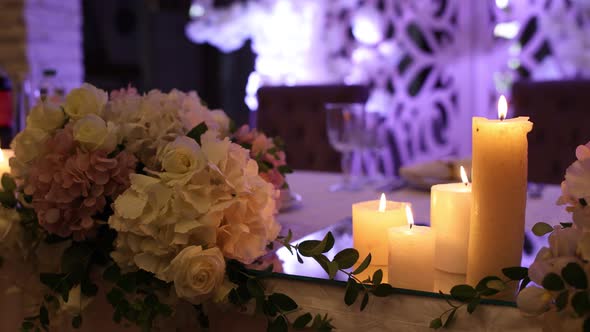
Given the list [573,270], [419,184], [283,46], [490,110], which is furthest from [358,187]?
[283,46]

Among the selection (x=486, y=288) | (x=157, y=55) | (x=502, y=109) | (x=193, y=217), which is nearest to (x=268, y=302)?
(x=193, y=217)

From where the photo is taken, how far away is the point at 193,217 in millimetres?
685

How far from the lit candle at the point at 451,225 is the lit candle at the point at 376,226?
1.7 inches

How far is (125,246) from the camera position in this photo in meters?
0.72

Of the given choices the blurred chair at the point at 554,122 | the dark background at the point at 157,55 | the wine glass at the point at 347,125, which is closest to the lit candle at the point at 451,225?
the wine glass at the point at 347,125

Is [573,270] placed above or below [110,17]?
below

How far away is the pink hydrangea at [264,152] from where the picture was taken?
1.01 metres

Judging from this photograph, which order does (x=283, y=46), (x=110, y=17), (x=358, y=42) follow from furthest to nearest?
(x=110, y=17) < (x=283, y=46) < (x=358, y=42)

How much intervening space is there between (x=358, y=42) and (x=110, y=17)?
1.76 metres

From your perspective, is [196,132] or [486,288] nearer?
[486,288]

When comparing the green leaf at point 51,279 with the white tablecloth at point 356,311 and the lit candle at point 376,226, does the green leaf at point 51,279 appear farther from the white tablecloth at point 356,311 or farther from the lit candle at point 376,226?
the lit candle at point 376,226

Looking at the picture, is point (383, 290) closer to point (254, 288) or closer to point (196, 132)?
point (254, 288)

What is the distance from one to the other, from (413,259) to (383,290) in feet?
0.17

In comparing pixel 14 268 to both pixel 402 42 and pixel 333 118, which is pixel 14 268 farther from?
pixel 402 42
